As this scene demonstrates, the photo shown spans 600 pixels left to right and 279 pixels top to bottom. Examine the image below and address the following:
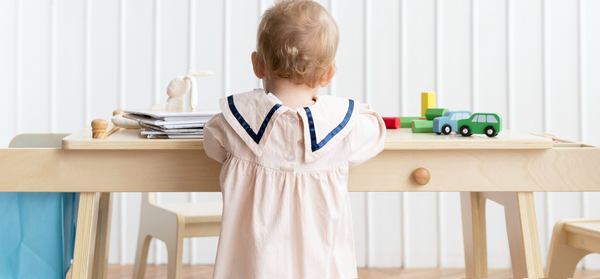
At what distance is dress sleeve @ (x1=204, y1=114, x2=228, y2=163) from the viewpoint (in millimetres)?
1707

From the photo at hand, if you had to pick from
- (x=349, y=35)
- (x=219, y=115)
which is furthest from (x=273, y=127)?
(x=349, y=35)

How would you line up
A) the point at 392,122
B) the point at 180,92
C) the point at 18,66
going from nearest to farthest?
1. the point at 392,122
2. the point at 180,92
3. the point at 18,66

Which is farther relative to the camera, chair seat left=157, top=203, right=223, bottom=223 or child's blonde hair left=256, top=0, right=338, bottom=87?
chair seat left=157, top=203, right=223, bottom=223

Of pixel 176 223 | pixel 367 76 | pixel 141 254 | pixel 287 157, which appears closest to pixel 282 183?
pixel 287 157

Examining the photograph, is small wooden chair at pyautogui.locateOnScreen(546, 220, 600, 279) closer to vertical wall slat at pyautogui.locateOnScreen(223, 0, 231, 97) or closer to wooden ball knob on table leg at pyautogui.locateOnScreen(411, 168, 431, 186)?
wooden ball knob on table leg at pyautogui.locateOnScreen(411, 168, 431, 186)

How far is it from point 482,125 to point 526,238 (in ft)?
0.85

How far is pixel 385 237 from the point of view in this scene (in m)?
3.34

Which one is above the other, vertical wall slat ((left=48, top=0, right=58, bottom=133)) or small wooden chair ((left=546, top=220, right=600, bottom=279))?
vertical wall slat ((left=48, top=0, right=58, bottom=133))

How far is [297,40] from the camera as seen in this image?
1657 mm

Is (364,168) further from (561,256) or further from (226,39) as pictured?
(226,39)

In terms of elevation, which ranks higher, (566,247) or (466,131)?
(466,131)

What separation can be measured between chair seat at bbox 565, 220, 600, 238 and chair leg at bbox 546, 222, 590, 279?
29 millimetres

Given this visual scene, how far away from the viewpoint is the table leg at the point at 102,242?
243 cm

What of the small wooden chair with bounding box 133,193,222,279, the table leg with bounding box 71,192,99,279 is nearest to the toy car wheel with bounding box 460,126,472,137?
the table leg with bounding box 71,192,99,279
